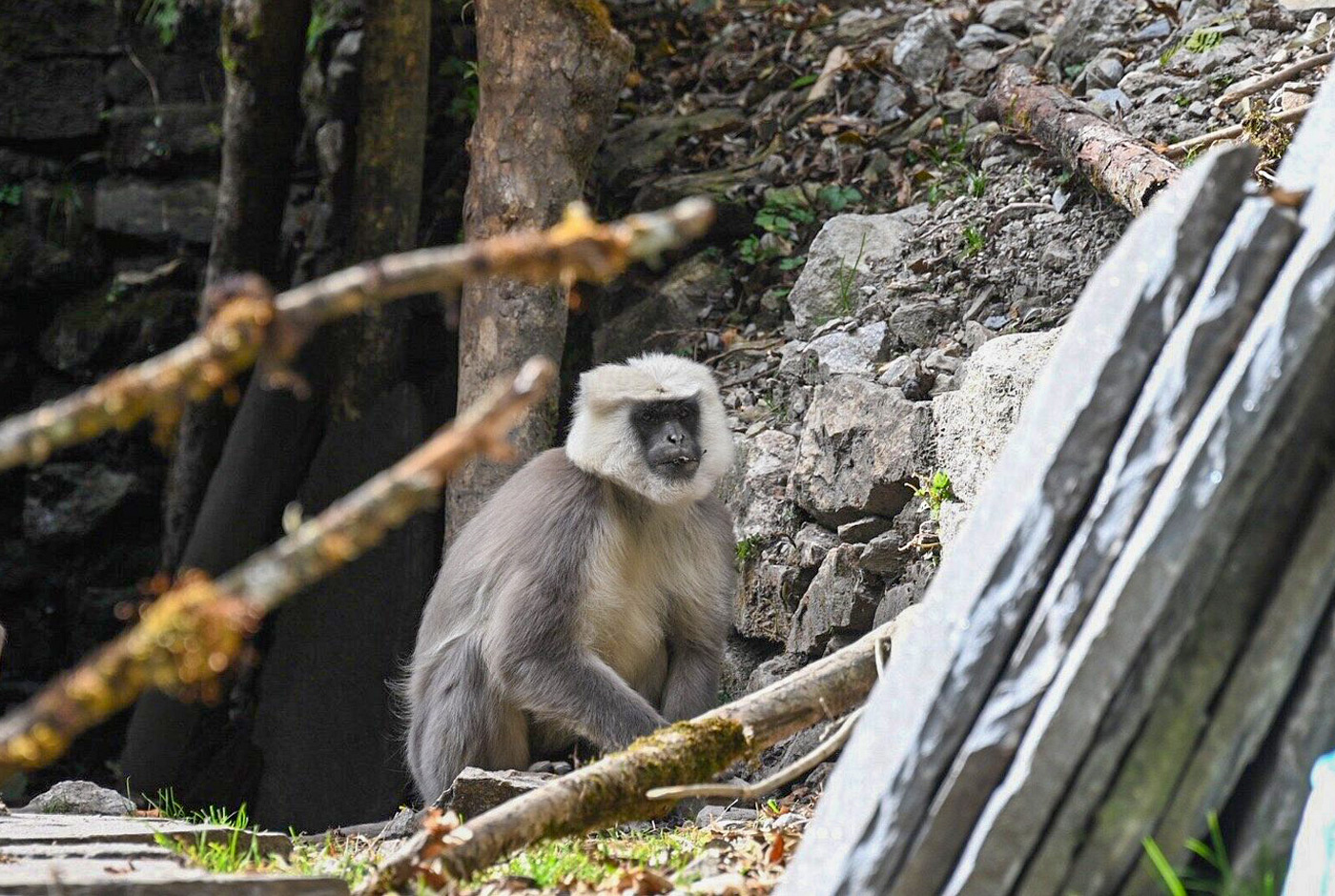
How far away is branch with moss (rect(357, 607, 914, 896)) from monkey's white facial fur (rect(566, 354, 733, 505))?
7.36ft

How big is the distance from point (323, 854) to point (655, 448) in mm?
2253

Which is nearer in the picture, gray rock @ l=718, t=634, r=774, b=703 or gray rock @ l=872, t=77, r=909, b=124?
gray rock @ l=718, t=634, r=774, b=703

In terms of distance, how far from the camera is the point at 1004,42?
8.65 m

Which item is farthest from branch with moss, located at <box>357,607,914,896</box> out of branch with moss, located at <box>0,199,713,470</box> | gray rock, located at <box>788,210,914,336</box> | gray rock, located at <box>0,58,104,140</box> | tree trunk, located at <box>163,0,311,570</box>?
gray rock, located at <box>0,58,104,140</box>

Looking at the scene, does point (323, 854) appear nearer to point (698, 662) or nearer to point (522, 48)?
point (698, 662)

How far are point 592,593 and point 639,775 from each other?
266 centimetres

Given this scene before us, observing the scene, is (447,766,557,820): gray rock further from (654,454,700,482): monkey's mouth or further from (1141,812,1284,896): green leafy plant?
(1141,812,1284,896): green leafy plant

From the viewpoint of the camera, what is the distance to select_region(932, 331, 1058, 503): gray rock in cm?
528

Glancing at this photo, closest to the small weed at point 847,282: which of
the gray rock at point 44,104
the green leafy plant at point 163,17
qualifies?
the green leafy plant at point 163,17

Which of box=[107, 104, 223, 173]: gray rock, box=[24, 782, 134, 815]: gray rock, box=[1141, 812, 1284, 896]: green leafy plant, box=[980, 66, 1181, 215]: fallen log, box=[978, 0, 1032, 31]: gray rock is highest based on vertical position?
box=[978, 0, 1032, 31]: gray rock

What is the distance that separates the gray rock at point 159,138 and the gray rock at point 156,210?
0.13m

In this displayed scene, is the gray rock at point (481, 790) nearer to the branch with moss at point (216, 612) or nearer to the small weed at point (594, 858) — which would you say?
the small weed at point (594, 858)

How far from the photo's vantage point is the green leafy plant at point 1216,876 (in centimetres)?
207

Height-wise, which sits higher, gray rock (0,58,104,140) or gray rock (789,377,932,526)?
gray rock (0,58,104,140)
